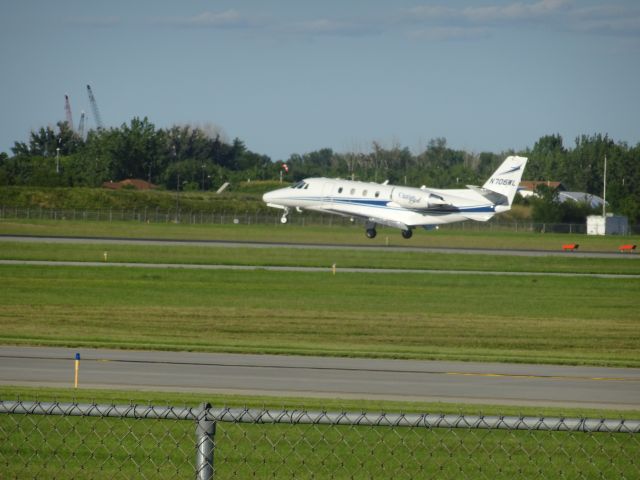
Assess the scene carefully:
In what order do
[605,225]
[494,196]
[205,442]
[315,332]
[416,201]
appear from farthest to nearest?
1. [605,225]
2. [416,201]
3. [494,196]
4. [315,332]
5. [205,442]

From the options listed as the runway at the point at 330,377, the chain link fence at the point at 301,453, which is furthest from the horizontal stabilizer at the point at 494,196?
the chain link fence at the point at 301,453

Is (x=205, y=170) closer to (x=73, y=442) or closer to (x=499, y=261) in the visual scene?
(x=499, y=261)

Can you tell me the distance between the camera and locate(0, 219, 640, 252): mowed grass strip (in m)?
74.4

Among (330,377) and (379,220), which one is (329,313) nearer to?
(330,377)

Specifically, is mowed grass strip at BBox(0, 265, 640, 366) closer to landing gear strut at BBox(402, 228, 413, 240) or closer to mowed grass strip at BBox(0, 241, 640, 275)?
mowed grass strip at BBox(0, 241, 640, 275)

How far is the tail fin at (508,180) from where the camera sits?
227 feet

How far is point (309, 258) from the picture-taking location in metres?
58.3

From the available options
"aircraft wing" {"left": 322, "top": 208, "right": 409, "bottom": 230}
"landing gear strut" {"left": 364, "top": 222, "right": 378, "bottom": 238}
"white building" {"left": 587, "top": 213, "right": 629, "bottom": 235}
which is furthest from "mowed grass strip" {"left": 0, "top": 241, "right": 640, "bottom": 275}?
"white building" {"left": 587, "top": 213, "right": 629, "bottom": 235}

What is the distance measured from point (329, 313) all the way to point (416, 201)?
33175 millimetres

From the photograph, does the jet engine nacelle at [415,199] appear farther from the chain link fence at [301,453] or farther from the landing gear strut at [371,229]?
the chain link fence at [301,453]

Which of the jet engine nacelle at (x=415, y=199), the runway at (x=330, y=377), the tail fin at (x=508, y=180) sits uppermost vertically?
the tail fin at (x=508, y=180)

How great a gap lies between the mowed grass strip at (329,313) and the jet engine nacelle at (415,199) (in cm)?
1930

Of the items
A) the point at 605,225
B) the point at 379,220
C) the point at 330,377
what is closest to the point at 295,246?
the point at 379,220

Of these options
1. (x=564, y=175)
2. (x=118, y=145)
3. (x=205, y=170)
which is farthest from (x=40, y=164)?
(x=564, y=175)
